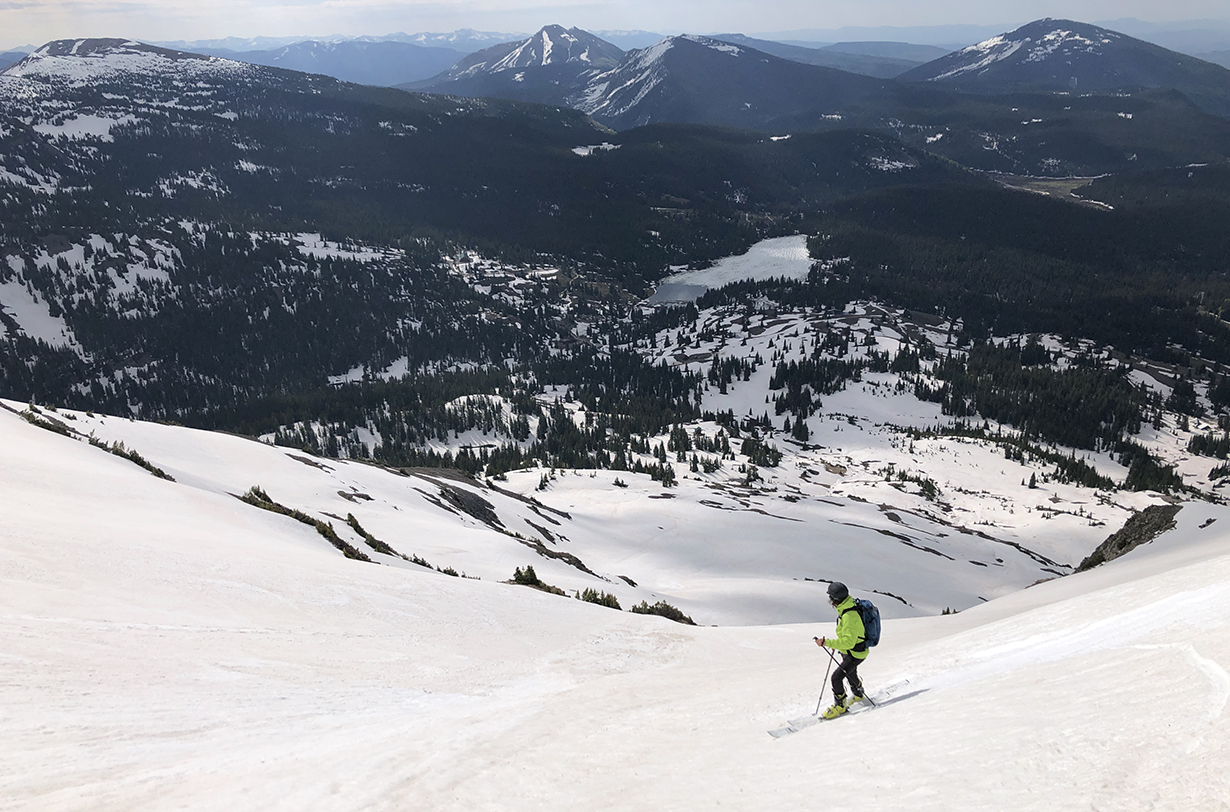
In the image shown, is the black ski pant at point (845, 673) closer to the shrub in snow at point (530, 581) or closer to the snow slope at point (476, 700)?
the snow slope at point (476, 700)

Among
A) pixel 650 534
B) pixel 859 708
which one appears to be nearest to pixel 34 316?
pixel 650 534

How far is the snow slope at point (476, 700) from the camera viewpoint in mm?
6496

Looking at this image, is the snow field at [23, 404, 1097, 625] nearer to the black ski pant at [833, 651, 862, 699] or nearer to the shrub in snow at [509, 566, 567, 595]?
the shrub in snow at [509, 566, 567, 595]

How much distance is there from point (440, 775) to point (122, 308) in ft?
809

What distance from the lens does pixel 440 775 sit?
7.57 metres

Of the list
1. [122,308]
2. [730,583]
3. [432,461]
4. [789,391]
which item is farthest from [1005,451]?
[122,308]

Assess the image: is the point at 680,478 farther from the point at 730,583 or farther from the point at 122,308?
the point at 122,308

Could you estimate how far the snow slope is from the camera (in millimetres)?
6496

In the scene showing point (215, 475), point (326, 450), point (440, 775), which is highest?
point (440, 775)

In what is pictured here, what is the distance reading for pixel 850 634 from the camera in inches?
395

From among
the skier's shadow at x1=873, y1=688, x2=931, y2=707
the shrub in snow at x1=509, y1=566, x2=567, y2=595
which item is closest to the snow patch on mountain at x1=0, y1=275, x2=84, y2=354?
the shrub in snow at x1=509, y1=566, x2=567, y2=595

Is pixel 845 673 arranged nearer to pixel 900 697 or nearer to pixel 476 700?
pixel 900 697

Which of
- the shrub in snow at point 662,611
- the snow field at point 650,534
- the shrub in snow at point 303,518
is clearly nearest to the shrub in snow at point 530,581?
the snow field at point 650,534

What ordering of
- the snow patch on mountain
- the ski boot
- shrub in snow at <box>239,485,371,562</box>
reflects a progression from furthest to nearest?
the snow patch on mountain
shrub in snow at <box>239,485,371,562</box>
the ski boot
